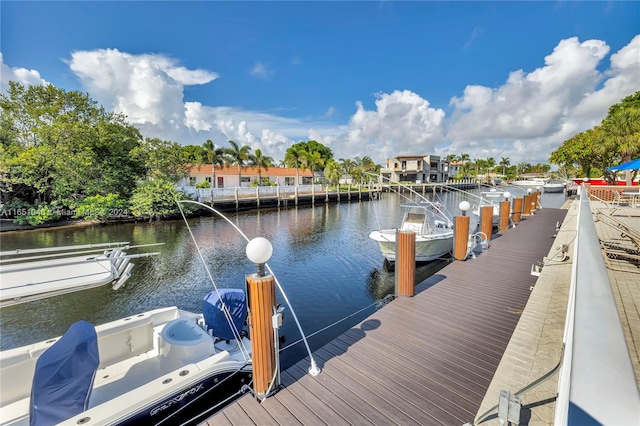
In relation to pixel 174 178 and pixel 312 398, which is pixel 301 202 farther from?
pixel 312 398

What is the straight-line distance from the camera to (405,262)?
21.5 ft

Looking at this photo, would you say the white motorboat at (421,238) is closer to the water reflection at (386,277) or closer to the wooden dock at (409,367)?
the water reflection at (386,277)

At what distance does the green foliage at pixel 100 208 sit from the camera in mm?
22891

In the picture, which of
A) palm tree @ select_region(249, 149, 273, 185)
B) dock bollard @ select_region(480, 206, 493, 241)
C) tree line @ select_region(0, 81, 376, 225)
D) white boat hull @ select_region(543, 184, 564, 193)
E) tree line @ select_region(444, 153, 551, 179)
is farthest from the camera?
tree line @ select_region(444, 153, 551, 179)

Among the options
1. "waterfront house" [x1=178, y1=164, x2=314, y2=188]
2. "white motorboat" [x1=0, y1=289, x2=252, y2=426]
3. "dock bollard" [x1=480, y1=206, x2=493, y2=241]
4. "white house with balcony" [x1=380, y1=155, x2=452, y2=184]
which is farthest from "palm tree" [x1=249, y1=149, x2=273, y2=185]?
"white motorboat" [x1=0, y1=289, x2=252, y2=426]

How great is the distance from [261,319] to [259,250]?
849mm

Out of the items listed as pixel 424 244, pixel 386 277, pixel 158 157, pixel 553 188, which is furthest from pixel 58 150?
pixel 553 188

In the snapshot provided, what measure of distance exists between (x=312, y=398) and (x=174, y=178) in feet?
96.9

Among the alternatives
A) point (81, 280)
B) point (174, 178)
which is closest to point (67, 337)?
point (81, 280)

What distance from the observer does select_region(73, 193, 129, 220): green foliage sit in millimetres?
22891

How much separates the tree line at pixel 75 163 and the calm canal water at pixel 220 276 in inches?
95.2

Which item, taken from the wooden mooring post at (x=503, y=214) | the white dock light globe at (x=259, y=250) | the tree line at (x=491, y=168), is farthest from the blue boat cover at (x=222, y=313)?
the tree line at (x=491, y=168)

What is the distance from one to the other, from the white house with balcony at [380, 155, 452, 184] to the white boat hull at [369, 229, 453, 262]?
6386 centimetres

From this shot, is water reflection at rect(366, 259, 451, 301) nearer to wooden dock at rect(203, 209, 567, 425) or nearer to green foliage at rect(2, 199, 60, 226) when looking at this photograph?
wooden dock at rect(203, 209, 567, 425)
